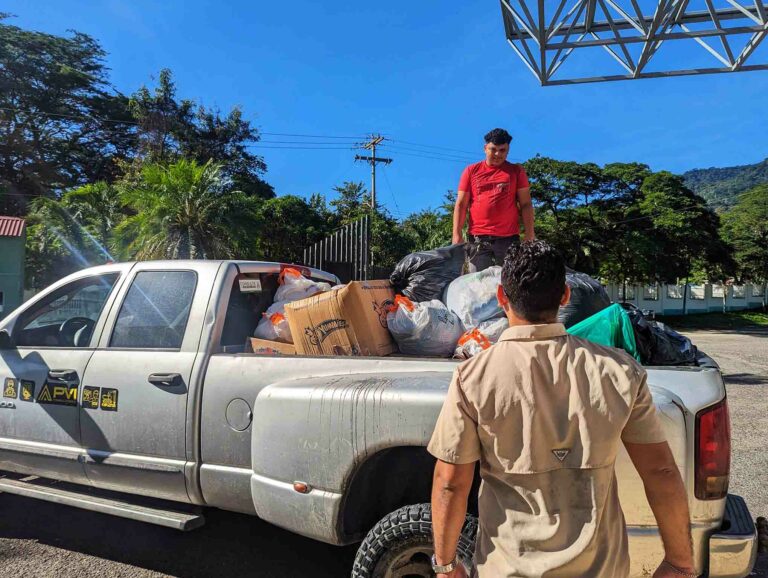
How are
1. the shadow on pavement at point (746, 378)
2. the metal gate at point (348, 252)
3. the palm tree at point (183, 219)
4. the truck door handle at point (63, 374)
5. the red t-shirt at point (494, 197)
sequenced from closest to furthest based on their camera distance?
the truck door handle at point (63, 374) < the red t-shirt at point (494, 197) < the shadow on pavement at point (746, 378) < the metal gate at point (348, 252) < the palm tree at point (183, 219)

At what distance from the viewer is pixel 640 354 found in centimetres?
272

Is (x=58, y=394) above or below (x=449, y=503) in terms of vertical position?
below

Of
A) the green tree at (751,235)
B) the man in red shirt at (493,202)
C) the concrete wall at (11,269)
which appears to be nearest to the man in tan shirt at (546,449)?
the man in red shirt at (493,202)

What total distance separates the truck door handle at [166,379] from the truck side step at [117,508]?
2.17 ft

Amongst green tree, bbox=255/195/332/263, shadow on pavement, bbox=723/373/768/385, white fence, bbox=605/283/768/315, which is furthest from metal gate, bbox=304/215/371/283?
white fence, bbox=605/283/768/315

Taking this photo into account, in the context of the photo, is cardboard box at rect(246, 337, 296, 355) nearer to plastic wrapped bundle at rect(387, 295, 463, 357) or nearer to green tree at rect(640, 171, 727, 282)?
plastic wrapped bundle at rect(387, 295, 463, 357)

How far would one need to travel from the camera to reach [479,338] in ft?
9.86

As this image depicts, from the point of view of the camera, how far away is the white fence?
1360 inches

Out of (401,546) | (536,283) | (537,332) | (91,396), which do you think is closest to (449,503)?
(537,332)

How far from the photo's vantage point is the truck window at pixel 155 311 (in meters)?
3.22

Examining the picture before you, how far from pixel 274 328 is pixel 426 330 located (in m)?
0.90

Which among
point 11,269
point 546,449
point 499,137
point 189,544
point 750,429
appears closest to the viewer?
point 546,449

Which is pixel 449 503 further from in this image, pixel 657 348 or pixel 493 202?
pixel 493 202

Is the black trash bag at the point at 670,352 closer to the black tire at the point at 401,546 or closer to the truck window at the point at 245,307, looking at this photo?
A: the black tire at the point at 401,546
